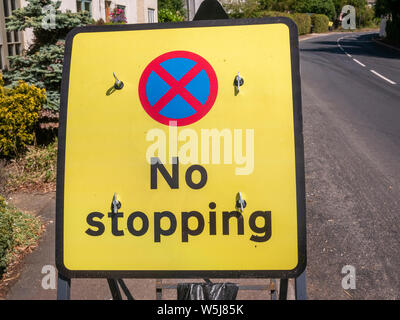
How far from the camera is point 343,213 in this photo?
5.22 metres

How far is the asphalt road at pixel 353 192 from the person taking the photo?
3943mm

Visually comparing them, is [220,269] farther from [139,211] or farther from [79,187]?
[79,187]

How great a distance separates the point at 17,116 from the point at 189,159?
528 centimetres

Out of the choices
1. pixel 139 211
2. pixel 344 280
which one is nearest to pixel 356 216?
pixel 344 280

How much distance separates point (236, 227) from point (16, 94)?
222 inches

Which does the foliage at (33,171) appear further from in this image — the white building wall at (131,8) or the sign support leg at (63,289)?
the white building wall at (131,8)


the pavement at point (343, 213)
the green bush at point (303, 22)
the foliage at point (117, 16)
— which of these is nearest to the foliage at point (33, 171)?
the pavement at point (343, 213)

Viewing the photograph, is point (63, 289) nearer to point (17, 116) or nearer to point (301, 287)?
point (301, 287)

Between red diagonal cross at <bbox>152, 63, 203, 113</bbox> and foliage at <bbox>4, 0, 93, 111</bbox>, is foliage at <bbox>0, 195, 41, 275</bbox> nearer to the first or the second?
red diagonal cross at <bbox>152, 63, 203, 113</bbox>

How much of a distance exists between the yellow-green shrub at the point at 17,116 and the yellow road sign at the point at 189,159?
4984mm

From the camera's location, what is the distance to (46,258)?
438 cm

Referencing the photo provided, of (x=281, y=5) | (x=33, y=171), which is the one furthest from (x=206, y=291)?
(x=281, y=5)

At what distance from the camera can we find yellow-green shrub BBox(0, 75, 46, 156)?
6383mm

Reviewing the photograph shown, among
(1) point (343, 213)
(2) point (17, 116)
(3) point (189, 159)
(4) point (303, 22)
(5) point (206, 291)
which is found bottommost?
(1) point (343, 213)
